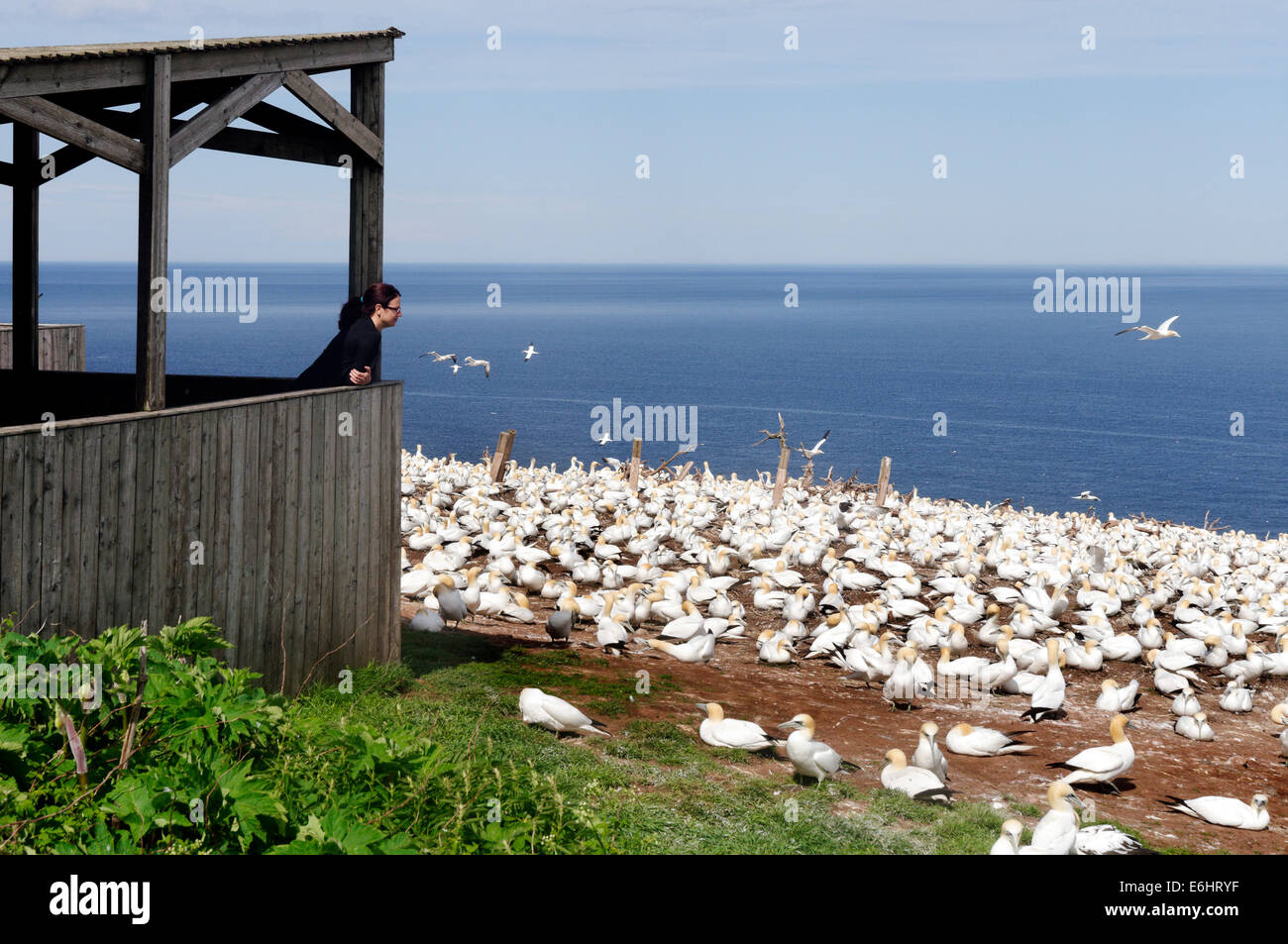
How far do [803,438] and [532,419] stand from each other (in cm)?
2044

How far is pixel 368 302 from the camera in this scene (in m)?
9.46

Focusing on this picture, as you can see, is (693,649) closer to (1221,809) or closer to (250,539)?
(1221,809)

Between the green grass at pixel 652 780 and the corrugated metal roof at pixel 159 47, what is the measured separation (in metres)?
4.13

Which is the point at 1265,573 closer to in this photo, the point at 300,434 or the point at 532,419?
the point at 300,434

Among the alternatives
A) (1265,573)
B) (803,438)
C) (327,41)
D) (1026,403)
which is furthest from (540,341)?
(327,41)

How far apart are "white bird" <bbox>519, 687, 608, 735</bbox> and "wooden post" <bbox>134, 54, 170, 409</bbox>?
3455 millimetres

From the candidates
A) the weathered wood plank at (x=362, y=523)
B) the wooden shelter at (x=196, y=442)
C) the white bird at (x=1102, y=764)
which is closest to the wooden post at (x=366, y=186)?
the wooden shelter at (x=196, y=442)

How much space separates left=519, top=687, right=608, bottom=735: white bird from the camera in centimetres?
888

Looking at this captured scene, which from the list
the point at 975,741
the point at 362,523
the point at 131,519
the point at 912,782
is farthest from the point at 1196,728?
the point at 131,519

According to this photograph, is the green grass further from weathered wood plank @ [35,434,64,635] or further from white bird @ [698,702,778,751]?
weathered wood plank @ [35,434,64,635]

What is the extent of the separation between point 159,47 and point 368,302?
8.32ft

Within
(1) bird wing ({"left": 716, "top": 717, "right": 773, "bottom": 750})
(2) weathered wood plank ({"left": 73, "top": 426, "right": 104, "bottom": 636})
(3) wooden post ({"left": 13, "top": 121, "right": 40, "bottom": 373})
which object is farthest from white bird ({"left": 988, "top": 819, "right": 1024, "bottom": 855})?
(3) wooden post ({"left": 13, "top": 121, "right": 40, "bottom": 373})
